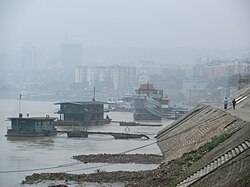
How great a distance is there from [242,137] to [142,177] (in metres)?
2.05

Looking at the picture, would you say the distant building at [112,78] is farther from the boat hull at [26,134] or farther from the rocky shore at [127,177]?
the rocky shore at [127,177]

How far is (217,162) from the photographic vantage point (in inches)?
292

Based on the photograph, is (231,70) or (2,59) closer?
(231,70)

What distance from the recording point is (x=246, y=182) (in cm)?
530

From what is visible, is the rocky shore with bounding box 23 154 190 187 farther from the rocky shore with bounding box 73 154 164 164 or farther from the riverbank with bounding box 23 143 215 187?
the rocky shore with bounding box 73 154 164 164

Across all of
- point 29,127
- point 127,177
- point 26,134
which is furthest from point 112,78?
point 127,177

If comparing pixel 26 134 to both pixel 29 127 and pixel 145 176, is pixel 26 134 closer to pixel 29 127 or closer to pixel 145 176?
pixel 29 127

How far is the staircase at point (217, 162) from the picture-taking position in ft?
23.1

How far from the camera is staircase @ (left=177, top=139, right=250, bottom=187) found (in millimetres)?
7037

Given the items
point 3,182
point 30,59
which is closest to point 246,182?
point 3,182

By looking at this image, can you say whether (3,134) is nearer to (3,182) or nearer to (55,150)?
(55,150)

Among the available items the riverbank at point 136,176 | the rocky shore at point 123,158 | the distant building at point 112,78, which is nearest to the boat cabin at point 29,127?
the rocky shore at point 123,158

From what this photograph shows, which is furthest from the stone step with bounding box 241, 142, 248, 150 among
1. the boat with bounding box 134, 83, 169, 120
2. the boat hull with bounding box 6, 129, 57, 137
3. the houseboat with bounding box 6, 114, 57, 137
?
the boat with bounding box 134, 83, 169, 120

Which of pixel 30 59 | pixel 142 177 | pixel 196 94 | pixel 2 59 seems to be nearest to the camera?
pixel 142 177
